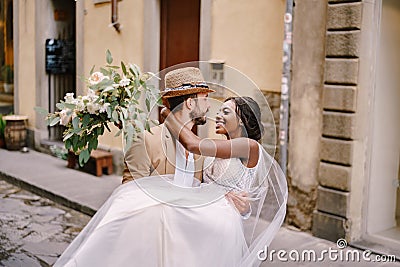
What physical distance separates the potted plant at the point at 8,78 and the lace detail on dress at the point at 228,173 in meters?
10.6

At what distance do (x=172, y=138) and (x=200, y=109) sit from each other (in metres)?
0.20

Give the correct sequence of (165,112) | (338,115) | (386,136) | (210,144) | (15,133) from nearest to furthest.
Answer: (210,144), (165,112), (338,115), (386,136), (15,133)

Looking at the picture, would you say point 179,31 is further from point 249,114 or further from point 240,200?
point 249,114

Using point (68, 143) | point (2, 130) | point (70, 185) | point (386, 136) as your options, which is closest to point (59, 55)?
point (2, 130)

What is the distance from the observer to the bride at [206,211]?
8.17ft

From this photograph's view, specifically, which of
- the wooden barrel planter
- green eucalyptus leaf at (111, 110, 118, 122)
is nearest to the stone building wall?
green eucalyptus leaf at (111, 110, 118, 122)

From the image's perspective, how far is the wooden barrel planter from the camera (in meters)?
10.8

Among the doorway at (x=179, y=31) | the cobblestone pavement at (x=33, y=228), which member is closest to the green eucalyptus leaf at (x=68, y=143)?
the cobblestone pavement at (x=33, y=228)

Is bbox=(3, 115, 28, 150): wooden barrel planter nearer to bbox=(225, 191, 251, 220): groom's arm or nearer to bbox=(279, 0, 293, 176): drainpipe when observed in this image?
bbox=(279, 0, 293, 176): drainpipe

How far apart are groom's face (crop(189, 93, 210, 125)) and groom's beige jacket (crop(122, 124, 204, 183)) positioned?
18cm

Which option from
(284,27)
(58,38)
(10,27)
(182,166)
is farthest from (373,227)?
(10,27)

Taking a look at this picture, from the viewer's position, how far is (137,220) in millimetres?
2836

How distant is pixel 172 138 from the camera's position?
8.37 feet

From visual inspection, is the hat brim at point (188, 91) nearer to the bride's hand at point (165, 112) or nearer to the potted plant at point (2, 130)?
the bride's hand at point (165, 112)
